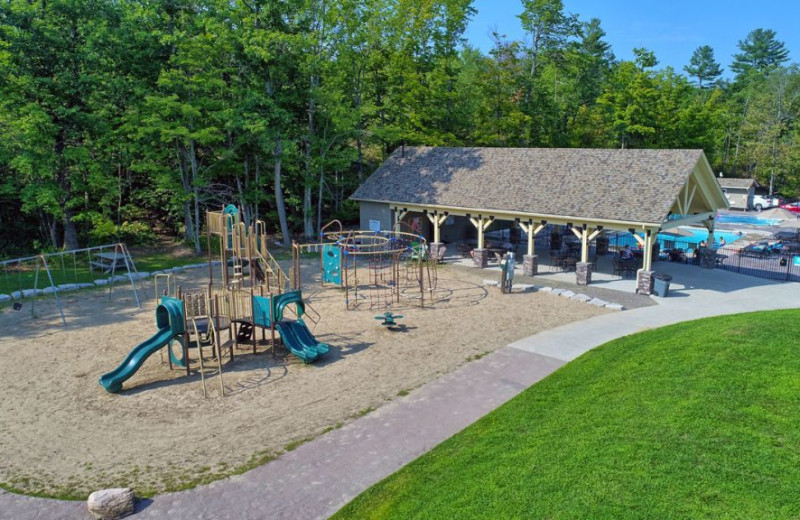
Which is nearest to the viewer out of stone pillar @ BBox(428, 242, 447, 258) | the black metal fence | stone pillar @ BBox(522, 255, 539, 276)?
stone pillar @ BBox(522, 255, 539, 276)

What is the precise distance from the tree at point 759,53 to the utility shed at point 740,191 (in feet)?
165

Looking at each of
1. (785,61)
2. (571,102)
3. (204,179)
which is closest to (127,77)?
(204,179)

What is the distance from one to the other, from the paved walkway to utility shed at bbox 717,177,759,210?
142 feet

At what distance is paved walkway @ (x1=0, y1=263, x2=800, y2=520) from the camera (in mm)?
8312

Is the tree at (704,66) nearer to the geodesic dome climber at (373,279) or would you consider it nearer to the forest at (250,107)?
the forest at (250,107)

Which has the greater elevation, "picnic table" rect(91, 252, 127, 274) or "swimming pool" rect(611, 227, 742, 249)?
"picnic table" rect(91, 252, 127, 274)

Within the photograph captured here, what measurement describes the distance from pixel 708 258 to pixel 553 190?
8044mm

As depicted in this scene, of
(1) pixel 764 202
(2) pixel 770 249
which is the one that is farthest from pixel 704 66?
(2) pixel 770 249

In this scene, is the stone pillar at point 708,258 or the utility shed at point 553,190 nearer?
the utility shed at point 553,190

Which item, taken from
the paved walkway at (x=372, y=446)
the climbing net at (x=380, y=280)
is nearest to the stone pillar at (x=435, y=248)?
the climbing net at (x=380, y=280)

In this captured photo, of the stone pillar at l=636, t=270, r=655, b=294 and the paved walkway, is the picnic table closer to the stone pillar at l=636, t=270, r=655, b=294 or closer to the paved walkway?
the paved walkway

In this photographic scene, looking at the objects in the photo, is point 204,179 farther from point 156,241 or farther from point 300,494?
point 300,494

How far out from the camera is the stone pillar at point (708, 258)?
25.4 m

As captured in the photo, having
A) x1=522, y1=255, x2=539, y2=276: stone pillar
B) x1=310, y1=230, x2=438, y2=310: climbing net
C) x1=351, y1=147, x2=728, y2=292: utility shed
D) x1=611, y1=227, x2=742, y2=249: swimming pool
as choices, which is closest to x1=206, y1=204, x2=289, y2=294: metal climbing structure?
x1=310, y1=230, x2=438, y2=310: climbing net
